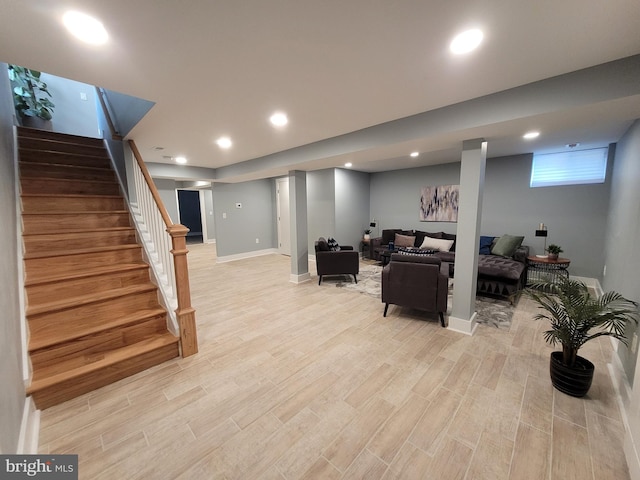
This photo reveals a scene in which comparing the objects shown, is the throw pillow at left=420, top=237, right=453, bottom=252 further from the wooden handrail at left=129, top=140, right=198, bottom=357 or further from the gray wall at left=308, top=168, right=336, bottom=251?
the wooden handrail at left=129, top=140, right=198, bottom=357

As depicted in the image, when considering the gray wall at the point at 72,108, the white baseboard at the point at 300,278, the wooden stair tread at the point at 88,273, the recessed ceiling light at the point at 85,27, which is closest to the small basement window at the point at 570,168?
the white baseboard at the point at 300,278

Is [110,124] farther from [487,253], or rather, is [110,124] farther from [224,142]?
[487,253]

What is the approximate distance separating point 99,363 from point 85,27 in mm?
2284

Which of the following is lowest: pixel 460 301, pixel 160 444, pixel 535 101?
pixel 160 444

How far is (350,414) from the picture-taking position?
1.76 meters

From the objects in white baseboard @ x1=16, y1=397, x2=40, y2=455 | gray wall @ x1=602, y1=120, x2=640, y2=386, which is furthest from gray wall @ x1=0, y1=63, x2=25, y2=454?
gray wall @ x1=602, y1=120, x2=640, y2=386

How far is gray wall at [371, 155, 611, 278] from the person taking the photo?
13.7 ft

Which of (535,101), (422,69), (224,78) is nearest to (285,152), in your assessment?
(224,78)

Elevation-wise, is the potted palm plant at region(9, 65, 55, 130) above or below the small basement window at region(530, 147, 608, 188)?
above

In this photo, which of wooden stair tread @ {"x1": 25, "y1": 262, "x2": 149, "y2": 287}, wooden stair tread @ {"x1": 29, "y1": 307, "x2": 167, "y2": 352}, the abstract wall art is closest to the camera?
wooden stair tread @ {"x1": 29, "y1": 307, "x2": 167, "y2": 352}

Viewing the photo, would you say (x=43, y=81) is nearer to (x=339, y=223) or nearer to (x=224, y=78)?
(x=224, y=78)

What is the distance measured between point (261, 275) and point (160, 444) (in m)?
3.85

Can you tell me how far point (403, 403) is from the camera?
1861 millimetres

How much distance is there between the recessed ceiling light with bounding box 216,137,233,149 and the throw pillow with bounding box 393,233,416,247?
4255mm
